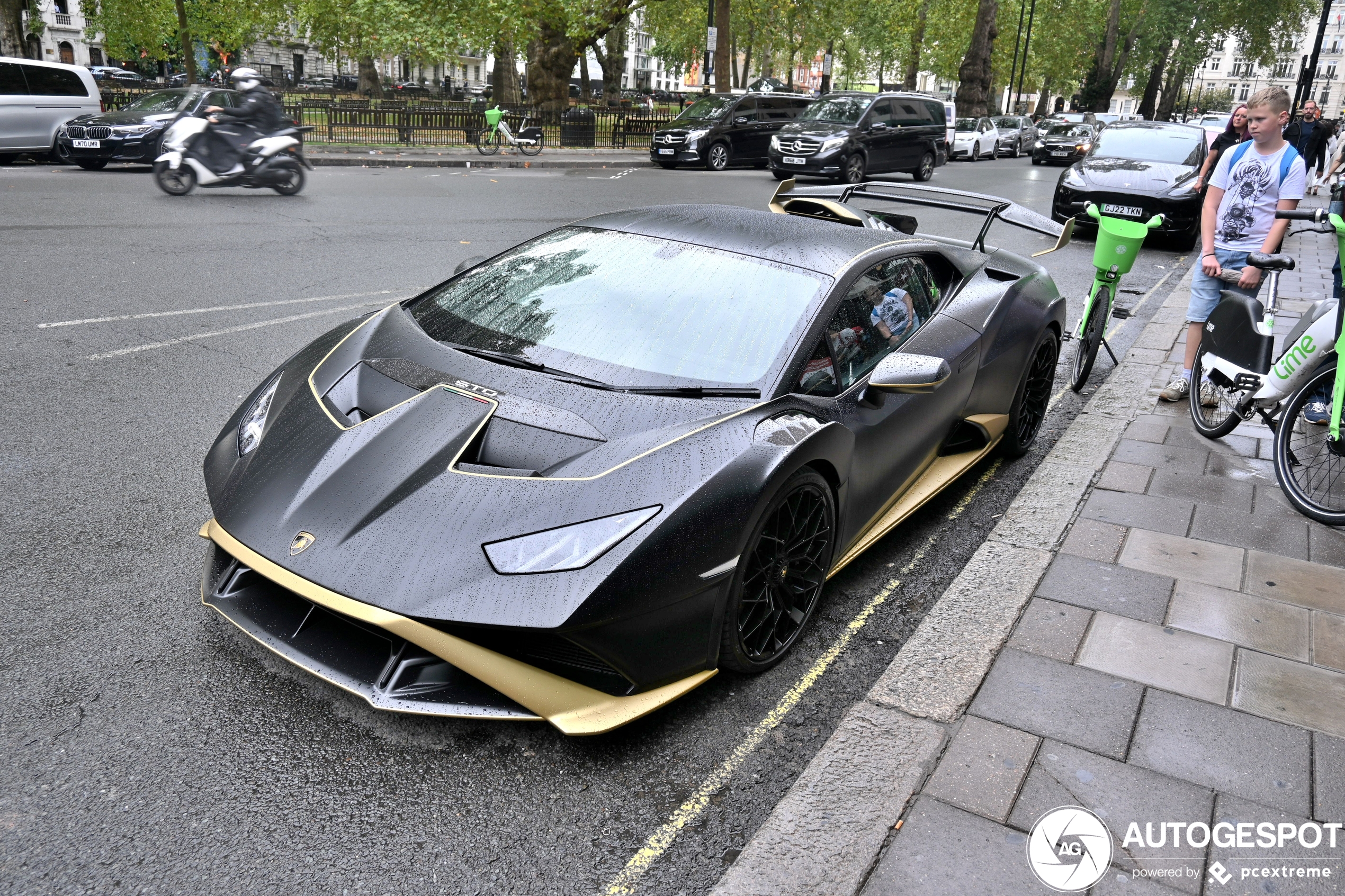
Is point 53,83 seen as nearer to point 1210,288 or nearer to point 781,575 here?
point 1210,288

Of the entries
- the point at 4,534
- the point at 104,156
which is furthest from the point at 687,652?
the point at 104,156

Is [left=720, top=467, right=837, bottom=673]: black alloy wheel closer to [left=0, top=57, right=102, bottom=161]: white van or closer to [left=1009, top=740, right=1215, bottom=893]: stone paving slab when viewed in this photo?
[left=1009, top=740, right=1215, bottom=893]: stone paving slab

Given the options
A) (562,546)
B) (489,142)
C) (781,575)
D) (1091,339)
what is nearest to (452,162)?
(489,142)

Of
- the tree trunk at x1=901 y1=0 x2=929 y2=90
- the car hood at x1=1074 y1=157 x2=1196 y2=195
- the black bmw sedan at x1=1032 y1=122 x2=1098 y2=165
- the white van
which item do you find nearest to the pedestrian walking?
the car hood at x1=1074 y1=157 x2=1196 y2=195

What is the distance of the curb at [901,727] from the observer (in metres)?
2.25

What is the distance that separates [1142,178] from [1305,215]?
355 inches

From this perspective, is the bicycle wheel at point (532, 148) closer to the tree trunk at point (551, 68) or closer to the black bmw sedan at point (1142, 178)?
the tree trunk at point (551, 68)

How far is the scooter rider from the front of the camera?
523 inches

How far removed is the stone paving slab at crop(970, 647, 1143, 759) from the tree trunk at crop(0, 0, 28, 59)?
28.0 metres

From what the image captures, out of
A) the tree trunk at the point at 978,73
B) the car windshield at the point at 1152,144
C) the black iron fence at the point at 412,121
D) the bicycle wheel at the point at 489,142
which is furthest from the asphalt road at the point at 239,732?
the tree trunk at the point at 978,73

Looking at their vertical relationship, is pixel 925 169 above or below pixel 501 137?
below

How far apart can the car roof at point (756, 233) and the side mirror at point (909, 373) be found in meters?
0.43

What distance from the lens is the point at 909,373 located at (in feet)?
10.5

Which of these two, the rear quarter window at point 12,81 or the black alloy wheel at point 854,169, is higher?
the rear quarter window at point 12,81
